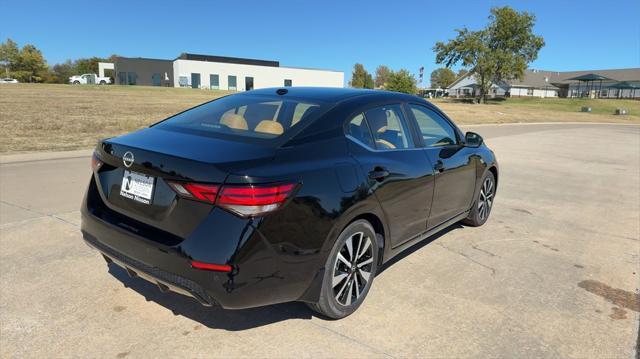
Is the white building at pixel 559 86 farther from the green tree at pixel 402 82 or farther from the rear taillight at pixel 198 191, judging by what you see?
the rear taillight at pixel 198 191

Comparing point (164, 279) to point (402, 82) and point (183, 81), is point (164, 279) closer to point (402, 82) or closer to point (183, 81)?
point (402, 82)

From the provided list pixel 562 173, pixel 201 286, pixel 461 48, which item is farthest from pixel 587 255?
pixel 461 48

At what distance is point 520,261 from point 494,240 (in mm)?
627

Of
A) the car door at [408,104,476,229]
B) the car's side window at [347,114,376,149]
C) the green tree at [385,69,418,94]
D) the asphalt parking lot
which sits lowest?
the asphalt parking lot

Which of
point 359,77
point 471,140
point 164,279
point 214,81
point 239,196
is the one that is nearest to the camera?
point 239,196

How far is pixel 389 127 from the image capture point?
382 centimetres

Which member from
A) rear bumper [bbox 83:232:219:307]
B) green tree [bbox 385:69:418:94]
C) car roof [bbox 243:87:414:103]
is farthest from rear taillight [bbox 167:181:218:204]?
green tree [bbox 385:69:418:94]

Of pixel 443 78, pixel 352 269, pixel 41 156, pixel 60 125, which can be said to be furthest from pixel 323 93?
pixel 443 78

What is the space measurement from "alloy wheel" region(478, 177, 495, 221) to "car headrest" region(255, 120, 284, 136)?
3.15 m

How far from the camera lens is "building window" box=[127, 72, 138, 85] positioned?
7469 centimetres

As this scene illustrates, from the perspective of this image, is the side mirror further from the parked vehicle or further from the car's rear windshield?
the car's rear windshield

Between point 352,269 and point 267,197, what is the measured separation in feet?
3.36

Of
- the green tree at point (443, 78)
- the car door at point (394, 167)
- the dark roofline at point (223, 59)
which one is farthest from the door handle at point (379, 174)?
the green tree at point (443, 78)

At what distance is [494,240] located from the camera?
5.23m
